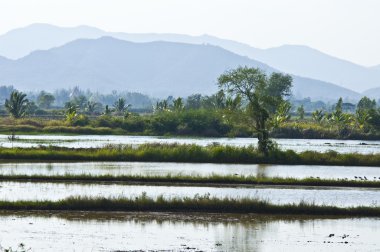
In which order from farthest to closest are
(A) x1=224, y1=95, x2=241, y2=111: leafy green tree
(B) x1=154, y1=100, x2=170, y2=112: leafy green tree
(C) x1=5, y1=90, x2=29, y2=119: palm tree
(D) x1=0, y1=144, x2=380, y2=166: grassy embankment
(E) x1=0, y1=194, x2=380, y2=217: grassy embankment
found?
(B) x1=154, y1=100, x2=170, y2=112: leafy green tree, (C) x1=5, y1=90, x2=29, y2=119: palm tree, (A) x1=224, y1=95, x2=241, y2=111: leafy green tree, (D) x1=0, y1=144, x2=380, y2=166: grassy embankment, (E) x1=0, y1=194, x2=380, y2=217: grassy embankment

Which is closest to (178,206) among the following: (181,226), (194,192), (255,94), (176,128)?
(181,226)

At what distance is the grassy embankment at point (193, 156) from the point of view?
53.4 meters

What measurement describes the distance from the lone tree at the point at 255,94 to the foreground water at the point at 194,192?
17401 mm

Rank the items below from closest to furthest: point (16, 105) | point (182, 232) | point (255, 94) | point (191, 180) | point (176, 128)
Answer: point (182, 232) < point (191, 180) < point (255, 94) < point (176, 128) < point (16, 105)

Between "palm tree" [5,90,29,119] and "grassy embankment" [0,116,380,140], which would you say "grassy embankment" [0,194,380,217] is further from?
"palm tree" [5,90,29,119]

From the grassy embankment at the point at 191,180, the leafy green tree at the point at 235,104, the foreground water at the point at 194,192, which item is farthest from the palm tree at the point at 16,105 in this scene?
the foreground water at the point at 194,192

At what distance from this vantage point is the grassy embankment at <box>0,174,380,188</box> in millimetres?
39594

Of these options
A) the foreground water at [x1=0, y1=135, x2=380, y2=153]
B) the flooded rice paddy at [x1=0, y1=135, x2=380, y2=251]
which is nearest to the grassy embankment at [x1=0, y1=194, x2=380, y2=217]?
the flooded rice paddy at [x1=0, y1=135, x2=380, y2=251]

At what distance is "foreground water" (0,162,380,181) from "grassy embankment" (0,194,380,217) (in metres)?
12.5

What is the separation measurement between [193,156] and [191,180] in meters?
14.8

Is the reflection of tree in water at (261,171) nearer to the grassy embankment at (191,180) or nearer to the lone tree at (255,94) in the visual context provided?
the lone tree at (255,94)

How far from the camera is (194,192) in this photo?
35.5 metres

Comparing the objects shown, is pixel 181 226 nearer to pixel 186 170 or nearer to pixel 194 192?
pixel 194 192

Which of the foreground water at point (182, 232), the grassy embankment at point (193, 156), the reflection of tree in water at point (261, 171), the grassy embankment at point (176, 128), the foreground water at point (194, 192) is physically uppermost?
the grassy embankment at point (176, 128)
